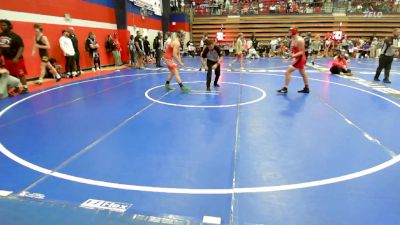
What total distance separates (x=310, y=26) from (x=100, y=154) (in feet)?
80.1

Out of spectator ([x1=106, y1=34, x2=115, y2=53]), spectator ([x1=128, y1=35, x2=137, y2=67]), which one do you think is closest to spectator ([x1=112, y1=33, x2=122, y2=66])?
spectator ([x1=106, y1=34, x2=115, y2=53])

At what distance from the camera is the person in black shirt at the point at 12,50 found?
7936 mm

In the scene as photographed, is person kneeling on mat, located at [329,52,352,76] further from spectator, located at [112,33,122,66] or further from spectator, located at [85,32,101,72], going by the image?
spectator, located at [112,33,122,66]

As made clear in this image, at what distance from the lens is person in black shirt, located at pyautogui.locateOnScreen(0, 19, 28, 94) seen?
7936 mm

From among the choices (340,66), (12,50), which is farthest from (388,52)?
(12,50)

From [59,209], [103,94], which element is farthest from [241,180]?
[103,94]

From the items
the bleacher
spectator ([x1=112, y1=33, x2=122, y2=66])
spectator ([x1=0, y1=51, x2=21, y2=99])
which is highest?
the bleacher

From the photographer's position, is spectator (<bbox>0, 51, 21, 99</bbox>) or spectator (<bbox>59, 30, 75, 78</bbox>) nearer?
spectator (<bbox>0, 51, 21, 99</bbox>)

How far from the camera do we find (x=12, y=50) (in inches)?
322

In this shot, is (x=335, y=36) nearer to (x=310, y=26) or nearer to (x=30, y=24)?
(x=310, y=26)

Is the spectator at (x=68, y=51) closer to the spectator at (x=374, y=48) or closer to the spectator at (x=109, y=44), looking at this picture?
the spectator at (x=109, y=44)

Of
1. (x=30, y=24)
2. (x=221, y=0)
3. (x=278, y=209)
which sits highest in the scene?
(x=221, y=0)

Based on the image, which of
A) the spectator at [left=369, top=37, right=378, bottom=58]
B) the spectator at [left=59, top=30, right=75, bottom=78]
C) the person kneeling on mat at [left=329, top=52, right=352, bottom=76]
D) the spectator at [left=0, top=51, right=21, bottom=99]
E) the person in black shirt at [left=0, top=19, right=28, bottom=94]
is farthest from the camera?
the spectator at [left=369, top=37, right=378, bottom=58]

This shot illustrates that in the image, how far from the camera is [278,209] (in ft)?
9.81
